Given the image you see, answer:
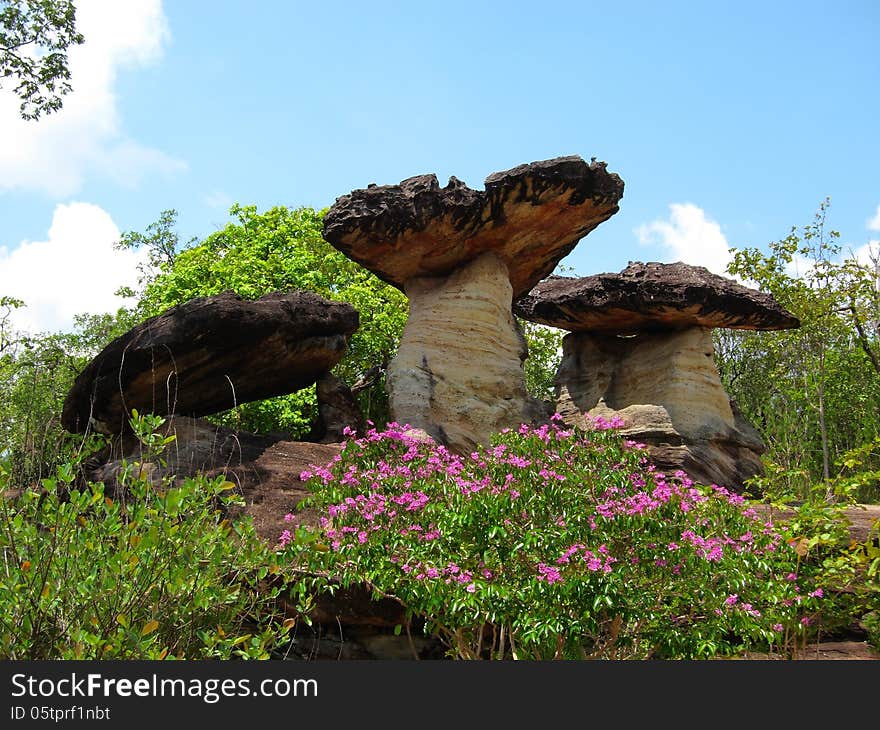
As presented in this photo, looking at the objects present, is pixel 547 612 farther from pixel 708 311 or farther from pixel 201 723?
pixel 708 311

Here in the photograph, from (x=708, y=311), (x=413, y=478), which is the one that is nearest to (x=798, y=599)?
(x=413, y=478)

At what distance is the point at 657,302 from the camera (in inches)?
524

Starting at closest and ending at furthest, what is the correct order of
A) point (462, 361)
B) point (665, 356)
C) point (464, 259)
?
point (462, 361)
point (464, 259)
point (665, 356)

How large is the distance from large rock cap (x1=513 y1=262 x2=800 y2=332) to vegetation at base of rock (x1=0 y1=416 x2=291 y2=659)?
988 centimetres

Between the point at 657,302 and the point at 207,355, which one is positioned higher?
the point at 657,302

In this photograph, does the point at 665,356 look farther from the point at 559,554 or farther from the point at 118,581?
the point at 118,581

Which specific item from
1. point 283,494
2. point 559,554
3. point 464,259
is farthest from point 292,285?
point 559,554

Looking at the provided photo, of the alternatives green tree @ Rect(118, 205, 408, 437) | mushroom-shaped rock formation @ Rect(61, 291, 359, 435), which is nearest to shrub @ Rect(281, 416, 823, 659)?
mushroom-shaped rock formation @ Rect(61, 291, 359, 435)

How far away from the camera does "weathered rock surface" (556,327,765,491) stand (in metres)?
12.8

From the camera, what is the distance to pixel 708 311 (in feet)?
43.8

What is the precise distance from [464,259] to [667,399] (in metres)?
4.01

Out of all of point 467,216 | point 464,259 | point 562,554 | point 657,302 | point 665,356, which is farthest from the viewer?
point 665,356

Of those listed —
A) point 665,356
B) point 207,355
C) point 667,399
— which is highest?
point 665,356

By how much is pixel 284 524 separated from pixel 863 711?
5293 mm
